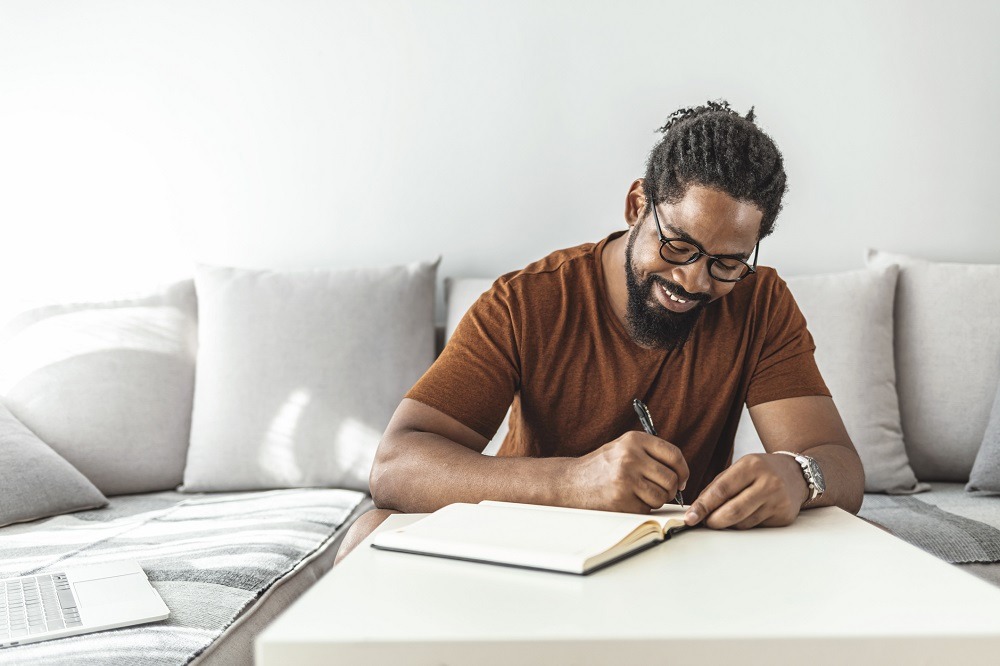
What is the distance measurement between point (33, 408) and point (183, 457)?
1.21 ft

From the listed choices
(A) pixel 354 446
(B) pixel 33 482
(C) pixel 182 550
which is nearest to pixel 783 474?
(C) pixel 182 550

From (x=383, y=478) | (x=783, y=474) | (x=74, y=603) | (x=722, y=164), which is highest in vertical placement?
(x=722, y=164)

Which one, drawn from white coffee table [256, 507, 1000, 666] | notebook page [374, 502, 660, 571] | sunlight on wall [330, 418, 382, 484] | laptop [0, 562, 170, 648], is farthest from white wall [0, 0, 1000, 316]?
white coffee table [256, 507, 1000, 666]

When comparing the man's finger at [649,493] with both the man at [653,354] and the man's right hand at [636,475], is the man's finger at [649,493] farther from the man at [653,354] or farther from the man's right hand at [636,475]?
the man at [653,354]

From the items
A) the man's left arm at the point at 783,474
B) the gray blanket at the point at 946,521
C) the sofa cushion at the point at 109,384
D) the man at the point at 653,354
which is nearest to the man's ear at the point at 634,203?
the man at the point at 653,354

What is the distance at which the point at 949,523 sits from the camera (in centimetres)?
169

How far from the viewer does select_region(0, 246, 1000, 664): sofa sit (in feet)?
6.75

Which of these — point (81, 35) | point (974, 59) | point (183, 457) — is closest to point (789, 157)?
point (974, 59)

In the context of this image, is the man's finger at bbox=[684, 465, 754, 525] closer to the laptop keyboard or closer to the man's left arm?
Answer: the man's left arm

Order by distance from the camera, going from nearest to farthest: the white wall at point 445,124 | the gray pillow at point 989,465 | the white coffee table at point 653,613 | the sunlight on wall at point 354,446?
1. the white coffee table at point 653,613
2. the gray pillow at point 989,465
3. the sunlight on wall at point 354,446
4. the white wall at point 445,124

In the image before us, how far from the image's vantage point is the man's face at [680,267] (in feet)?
4.31

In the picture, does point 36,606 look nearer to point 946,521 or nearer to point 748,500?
point 748,500

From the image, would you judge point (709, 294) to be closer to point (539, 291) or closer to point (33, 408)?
point (539, 291)

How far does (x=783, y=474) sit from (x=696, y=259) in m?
0.42
